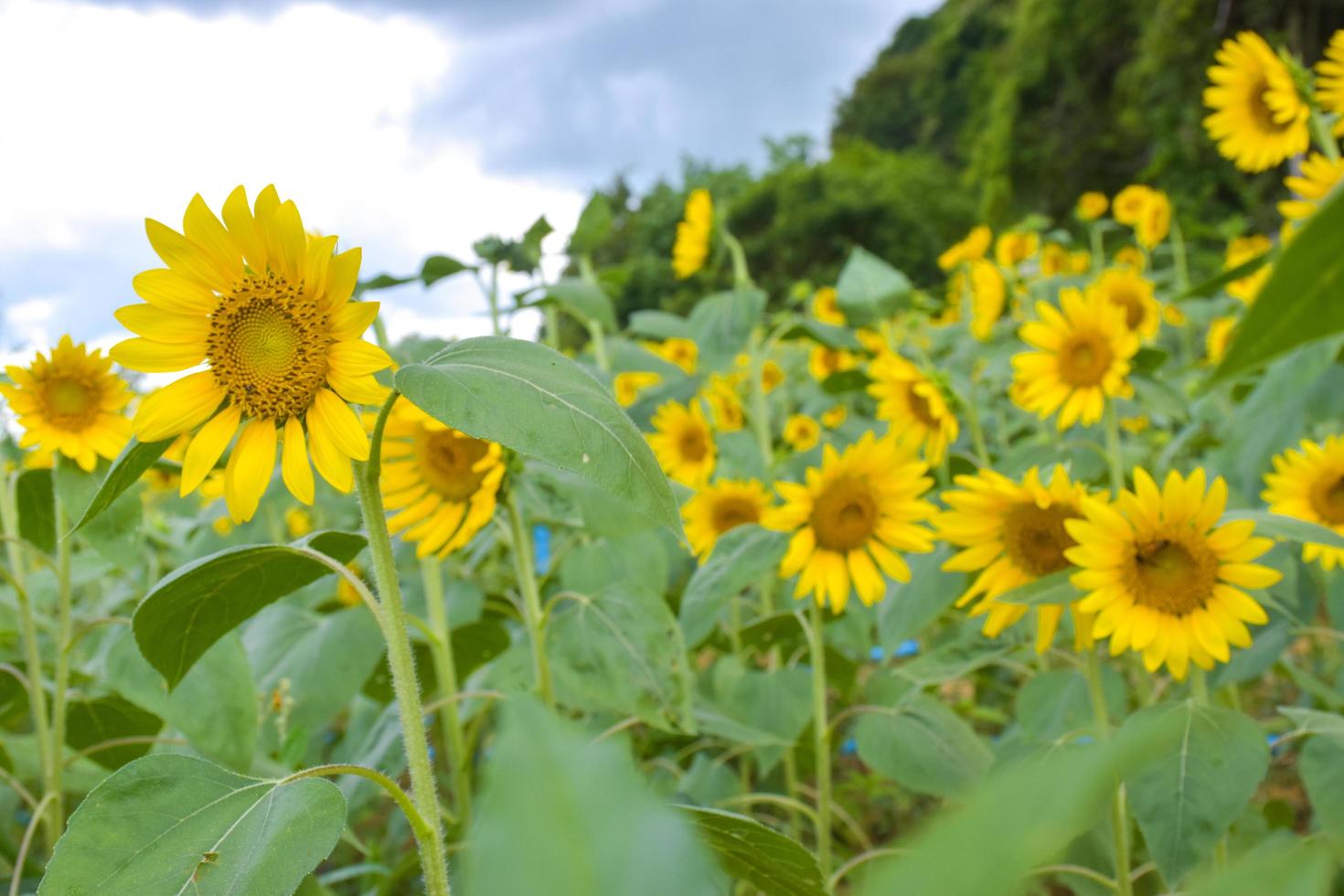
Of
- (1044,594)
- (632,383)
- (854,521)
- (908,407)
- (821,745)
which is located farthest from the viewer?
(632,383)

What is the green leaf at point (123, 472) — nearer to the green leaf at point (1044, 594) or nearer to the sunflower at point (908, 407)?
the green leaf at point (1044, 594)

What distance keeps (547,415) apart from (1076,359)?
1336mm

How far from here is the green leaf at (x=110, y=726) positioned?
138 centimetres

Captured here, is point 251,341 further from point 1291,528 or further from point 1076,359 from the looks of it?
point 1076,359

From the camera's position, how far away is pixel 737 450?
2.06 m

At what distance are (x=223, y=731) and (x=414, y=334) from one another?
0.95 m

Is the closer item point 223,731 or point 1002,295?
point 223,731

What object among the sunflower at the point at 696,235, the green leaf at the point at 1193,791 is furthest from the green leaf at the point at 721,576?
the sunflower at the point at 696,235

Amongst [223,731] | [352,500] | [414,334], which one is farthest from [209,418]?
[352,500]

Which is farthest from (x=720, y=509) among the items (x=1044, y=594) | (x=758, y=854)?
(x=758, y=854)

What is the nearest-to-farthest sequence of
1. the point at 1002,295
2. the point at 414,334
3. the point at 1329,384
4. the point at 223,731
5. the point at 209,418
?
the point at 209,418 → the point at 223,731 → the point at 1329,384 → the point at 414,334 → the point at 1002,295

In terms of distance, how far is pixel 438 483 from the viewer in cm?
128

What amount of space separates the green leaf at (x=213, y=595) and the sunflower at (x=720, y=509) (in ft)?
3.23

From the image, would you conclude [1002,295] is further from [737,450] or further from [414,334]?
[414,334]
